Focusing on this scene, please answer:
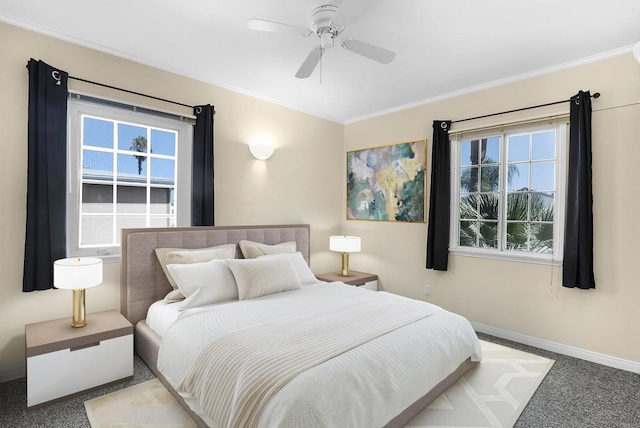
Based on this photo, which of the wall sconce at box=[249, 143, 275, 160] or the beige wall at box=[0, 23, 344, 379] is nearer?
the beige wall at box=[0, 23, 344, 379]

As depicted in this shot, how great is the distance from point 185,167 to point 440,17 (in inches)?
105

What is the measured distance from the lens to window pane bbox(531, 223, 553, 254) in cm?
322

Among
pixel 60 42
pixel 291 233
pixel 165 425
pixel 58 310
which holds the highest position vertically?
pixel 60 42

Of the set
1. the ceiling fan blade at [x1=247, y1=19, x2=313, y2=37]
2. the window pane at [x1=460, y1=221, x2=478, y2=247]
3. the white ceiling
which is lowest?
the window pane at [x1=460, y1=221, x2=478, y2=247]

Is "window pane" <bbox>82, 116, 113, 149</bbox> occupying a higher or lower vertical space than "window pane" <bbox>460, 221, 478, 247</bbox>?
higher

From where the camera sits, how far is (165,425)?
6.50 ft

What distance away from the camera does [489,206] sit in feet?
11.8

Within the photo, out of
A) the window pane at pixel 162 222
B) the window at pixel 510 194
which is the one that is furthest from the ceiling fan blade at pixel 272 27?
the window at pixel 510 194

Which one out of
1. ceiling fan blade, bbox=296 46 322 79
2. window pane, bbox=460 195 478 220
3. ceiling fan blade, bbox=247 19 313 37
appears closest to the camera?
ceiling fan blade, bbox=247 19 313 37

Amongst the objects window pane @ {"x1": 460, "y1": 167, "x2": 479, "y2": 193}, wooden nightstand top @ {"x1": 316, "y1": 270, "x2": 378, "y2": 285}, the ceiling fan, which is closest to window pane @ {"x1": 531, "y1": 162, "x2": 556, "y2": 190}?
window pane @ {"x1": 460, "y1": 167, "x2": 479, "y2": 193}

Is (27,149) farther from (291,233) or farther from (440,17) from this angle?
(440,17)

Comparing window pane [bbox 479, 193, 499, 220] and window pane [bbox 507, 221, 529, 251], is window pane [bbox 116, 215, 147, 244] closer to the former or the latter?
window pane [bbox 479, 193, 499, 220]

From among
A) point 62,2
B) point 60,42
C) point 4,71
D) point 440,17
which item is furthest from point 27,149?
point 440,17

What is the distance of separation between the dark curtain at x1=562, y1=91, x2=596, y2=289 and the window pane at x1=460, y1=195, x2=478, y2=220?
90 centimetres
